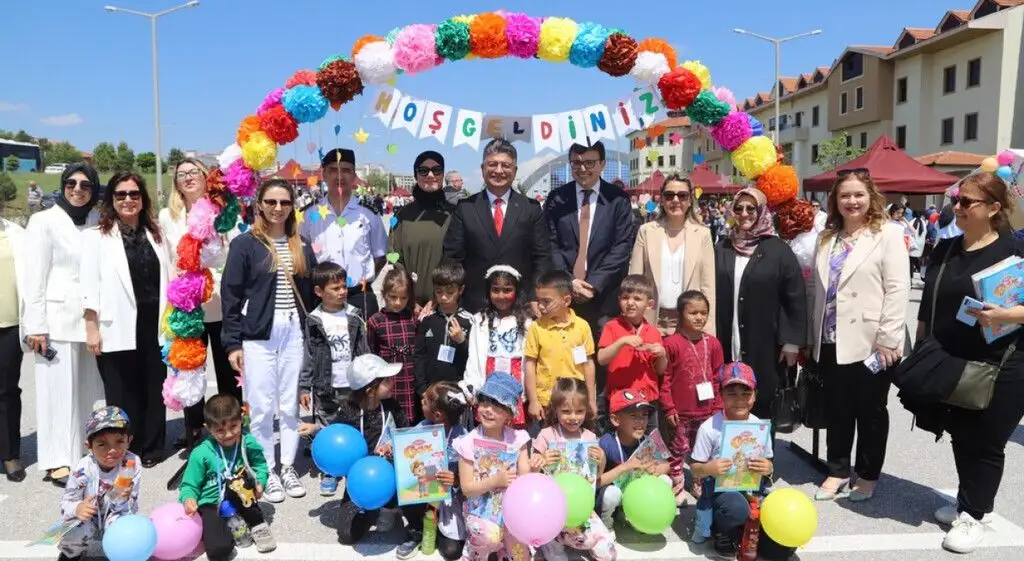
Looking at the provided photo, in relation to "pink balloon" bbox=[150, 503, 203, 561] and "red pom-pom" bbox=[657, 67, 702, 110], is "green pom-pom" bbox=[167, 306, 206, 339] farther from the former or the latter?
"red pom-pom" bbox=[657, 67, 702, 110]

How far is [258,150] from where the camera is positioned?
4742 mm

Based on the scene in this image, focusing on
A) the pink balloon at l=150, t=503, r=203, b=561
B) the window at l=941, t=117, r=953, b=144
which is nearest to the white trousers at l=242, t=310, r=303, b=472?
the pink balloon at l=150, t=503, r=203, b=561

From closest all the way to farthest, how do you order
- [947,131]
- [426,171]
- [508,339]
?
[508,339] → [426,171] → [947,131]

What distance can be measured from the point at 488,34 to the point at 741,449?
3307 mm

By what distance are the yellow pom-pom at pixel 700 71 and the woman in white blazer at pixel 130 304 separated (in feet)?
13.3

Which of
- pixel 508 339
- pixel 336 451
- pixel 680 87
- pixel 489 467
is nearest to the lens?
pixel 489 467

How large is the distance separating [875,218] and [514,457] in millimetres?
2717

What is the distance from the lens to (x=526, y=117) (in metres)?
5.08

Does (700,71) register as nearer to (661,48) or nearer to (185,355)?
(661,48)

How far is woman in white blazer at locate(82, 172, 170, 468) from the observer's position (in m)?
4.58

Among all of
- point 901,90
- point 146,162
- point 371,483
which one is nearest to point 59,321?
point 371,483

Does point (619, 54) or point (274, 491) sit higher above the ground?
point (619, 54)

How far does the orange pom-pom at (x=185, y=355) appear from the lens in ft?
15.0

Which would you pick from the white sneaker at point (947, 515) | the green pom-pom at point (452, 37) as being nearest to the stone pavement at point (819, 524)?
the white sneaker at point (947, 515)
